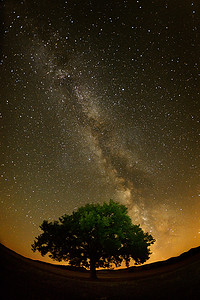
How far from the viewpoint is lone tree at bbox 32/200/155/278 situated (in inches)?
576

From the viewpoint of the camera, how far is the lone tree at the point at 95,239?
14.6 m

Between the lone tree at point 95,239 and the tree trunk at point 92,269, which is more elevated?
the lone tree at point 95,239

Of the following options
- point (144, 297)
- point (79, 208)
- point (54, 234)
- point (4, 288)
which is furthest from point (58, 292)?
→ point (79, 208)

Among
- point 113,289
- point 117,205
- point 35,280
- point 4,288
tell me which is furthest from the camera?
point 117,205

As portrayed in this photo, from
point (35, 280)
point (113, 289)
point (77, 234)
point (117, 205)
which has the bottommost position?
point (113, 289)

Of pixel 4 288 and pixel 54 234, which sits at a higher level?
pixel 54 234

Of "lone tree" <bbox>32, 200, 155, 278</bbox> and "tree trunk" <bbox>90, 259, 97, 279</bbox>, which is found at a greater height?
"lone tree" <bbox>32, 200, 155, 278</bbox>

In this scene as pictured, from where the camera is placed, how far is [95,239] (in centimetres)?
1443

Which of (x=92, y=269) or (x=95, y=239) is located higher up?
(x=95, y=239)

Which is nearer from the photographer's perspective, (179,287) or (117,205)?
(179,287)

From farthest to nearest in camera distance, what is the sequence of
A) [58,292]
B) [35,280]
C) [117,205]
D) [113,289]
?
[117,205] < [113,289] < [35,280] < [58,292]

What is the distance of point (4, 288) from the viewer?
7598mm

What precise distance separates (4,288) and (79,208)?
9.74 m

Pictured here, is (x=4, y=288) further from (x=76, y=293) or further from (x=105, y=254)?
(x=105, y=254)
